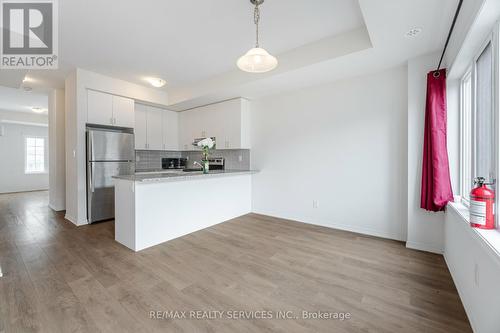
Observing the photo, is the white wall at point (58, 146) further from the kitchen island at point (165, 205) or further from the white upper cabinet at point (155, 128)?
the kitchen island at point (165, 205)

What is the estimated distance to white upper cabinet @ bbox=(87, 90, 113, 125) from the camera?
3.88 metres

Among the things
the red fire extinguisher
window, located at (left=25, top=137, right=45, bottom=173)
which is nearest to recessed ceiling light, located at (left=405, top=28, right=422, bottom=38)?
the red fire extinguisher

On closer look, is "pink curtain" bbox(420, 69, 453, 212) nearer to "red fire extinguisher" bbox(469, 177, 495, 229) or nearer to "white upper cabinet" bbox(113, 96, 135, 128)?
"red fire extinguisher" bbox(469, 177, 495, 229)

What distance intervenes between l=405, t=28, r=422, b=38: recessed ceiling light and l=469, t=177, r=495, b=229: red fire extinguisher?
1.64 m

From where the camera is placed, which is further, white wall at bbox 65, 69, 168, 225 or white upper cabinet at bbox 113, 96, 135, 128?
white upper cabinet at bbox 113, 96, 135, 128

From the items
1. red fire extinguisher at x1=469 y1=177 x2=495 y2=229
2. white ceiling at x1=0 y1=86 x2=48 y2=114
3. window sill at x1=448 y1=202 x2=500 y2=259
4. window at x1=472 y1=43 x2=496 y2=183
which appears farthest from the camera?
white ceiling at x1=0 y1=86 x2=48 y2=114

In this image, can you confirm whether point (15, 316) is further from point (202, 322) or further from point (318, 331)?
point (318, 331)

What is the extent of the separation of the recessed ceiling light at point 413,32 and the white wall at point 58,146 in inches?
245

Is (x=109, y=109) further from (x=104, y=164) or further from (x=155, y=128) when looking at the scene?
(x=155, y=128)

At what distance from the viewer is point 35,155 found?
26.1ft

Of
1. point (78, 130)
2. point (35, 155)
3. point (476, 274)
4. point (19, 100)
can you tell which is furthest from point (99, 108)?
point (35, 155)

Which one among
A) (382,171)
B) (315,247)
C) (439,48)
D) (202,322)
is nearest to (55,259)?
(202,322)

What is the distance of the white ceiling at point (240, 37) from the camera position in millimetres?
2133

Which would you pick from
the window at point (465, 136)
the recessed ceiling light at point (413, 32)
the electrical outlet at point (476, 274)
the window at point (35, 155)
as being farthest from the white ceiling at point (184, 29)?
the window at point (35, 155)
